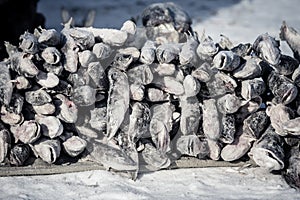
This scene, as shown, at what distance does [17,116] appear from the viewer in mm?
1716

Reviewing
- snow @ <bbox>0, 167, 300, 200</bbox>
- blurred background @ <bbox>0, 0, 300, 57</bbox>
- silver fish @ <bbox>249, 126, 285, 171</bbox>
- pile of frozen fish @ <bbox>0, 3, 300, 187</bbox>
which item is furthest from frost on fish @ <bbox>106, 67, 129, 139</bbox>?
blurred background @ <bbox>0, 0, 300, 57</bbox>

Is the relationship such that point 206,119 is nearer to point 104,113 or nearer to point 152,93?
point 152,93

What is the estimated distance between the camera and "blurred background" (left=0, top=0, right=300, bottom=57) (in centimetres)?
290

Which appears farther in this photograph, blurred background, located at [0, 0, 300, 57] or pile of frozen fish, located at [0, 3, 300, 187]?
blurred background, located at [0, 0, 300, 57]

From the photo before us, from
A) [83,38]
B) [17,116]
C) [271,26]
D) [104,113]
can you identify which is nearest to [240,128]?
[104,113]

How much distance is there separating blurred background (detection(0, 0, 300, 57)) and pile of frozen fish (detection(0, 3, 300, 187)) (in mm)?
1093

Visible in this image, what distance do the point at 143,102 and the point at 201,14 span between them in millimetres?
1897

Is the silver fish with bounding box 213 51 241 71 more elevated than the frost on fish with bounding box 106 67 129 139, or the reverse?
the silver fish with bounding box 213 51 241 71

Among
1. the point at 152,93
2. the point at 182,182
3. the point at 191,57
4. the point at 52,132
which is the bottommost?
the point at 182,182

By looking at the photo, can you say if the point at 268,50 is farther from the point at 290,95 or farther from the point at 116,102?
the point at 116,102

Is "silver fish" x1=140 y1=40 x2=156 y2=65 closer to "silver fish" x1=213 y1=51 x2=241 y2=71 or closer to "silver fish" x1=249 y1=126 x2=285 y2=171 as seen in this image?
"silver fish" x1=213 y1=51 x2=241 y2=71

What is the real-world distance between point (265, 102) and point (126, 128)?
441mm

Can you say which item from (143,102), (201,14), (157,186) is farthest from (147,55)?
(201,14)

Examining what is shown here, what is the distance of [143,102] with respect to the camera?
1.79 meters
